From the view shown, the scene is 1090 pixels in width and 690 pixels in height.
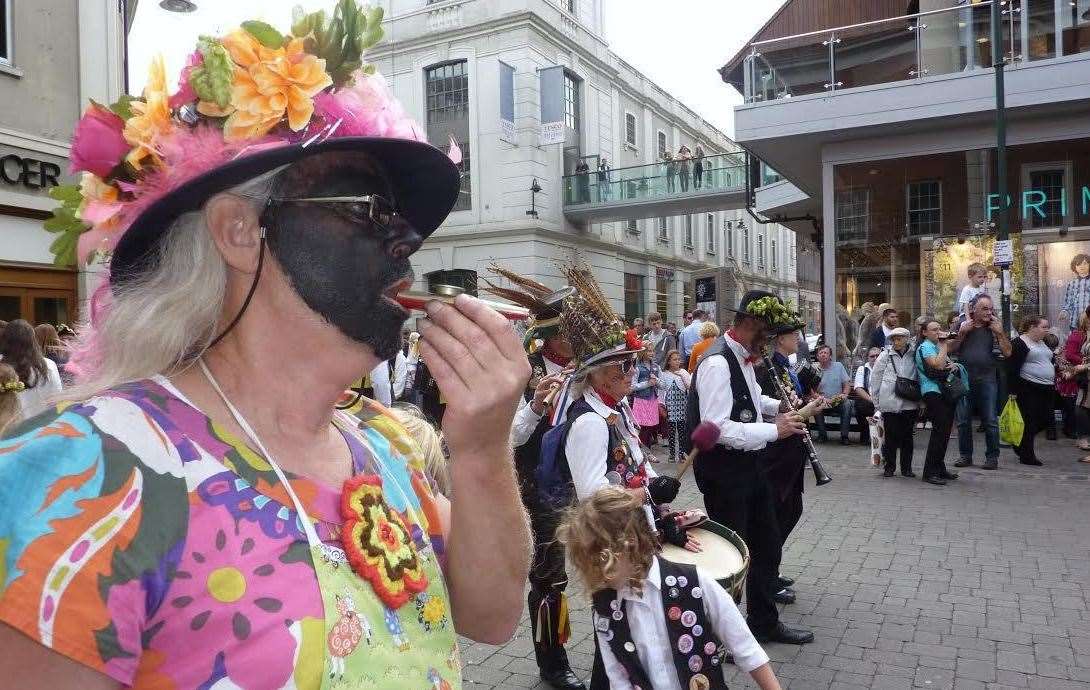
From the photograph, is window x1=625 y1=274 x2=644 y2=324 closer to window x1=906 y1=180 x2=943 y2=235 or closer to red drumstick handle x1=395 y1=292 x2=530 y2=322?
window x1=906 y1=180 x2=943 y2=235

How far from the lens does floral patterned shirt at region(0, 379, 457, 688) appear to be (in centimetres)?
102

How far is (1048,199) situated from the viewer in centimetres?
1294

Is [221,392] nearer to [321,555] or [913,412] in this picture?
[321,555]

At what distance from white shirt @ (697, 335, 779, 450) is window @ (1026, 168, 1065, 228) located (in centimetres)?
1068

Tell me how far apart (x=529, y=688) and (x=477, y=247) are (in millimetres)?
22215

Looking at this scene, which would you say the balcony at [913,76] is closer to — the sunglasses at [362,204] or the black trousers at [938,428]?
the black trousers at [938,428]

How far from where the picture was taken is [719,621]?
3.05 meters

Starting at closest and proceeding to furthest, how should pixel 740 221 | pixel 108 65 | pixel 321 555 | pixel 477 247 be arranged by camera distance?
pixel 321 555, pixel 108 65, pixel 477 247, pixel 740 221

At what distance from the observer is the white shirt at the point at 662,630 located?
9.82ft

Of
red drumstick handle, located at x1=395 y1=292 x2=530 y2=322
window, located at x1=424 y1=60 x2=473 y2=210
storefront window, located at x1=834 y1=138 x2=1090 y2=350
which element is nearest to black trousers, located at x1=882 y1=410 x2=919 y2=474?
storefront window, located at x1=834 y1=138 x2=1090 y2=350

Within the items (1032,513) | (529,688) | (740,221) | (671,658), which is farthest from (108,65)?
(740,221)

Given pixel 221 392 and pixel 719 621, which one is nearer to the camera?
pixel 221 392

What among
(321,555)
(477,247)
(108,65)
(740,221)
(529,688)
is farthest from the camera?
(740,221)

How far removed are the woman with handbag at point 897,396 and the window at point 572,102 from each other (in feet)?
62.9
